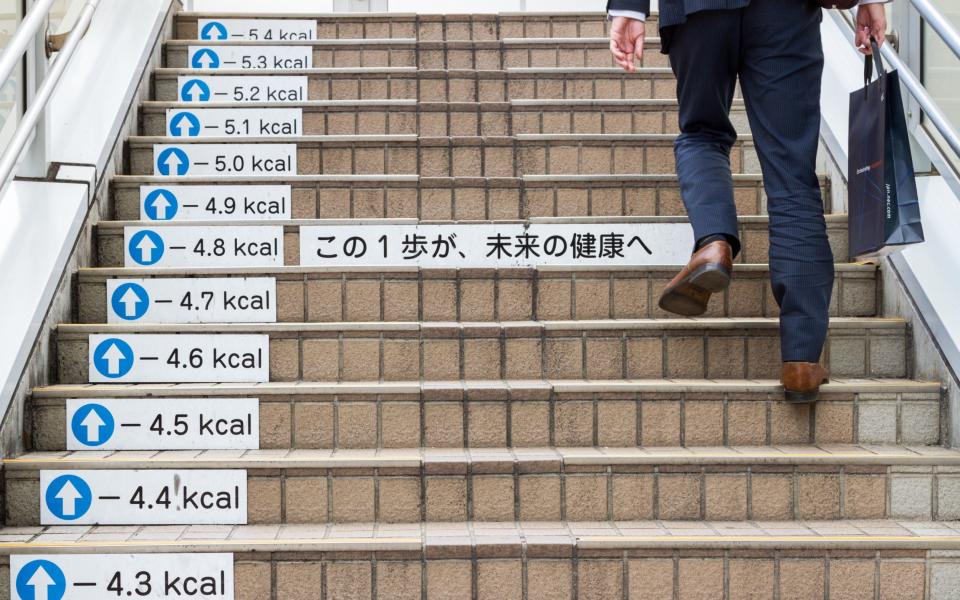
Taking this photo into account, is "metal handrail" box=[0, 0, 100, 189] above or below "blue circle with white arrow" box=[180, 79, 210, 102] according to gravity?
below

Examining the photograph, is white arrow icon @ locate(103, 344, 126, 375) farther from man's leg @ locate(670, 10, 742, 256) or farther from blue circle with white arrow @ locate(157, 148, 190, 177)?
man's leg @ locate(670, 10, 742, 256)

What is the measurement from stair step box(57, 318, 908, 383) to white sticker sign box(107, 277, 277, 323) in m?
0.13

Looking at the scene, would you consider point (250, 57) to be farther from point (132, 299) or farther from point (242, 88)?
point (132, 299)

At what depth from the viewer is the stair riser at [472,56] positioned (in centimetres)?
471

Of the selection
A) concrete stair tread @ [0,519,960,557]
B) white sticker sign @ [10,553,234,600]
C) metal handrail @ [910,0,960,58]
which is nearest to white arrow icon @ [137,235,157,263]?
concrete stair tread @ [0,519,960,557]

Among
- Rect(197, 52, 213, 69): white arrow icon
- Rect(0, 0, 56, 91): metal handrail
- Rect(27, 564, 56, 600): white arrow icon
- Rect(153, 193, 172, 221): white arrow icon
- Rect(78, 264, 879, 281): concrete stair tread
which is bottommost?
Rect(27, 564, 56, 600): white arrow icon

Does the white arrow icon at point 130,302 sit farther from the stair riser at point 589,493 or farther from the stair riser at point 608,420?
the stair riser at point 589,493

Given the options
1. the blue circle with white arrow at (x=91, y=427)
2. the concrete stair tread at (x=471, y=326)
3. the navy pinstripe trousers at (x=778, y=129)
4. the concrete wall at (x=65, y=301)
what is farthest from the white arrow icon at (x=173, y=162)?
the navy pinstripe trousers at (x=778, y=129)

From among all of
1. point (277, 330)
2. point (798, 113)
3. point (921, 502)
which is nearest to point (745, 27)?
point (798, 113)

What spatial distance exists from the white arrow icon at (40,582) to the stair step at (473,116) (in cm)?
222

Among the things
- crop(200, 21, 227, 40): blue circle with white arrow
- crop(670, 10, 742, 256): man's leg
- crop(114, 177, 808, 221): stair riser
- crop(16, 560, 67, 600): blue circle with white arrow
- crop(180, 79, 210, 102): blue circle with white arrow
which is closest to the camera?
crop(16, 560, 67, 600): blue circle with white arrow

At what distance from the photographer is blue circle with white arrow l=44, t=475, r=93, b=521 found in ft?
7.95

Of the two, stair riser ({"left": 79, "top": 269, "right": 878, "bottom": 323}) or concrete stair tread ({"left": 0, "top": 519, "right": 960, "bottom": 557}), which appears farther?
stair riser ({"left": 79, "top": 269, "right": 878, "bottom": 323})

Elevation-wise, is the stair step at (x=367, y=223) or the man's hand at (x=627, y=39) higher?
the man's hand at (x=627, y=39)
